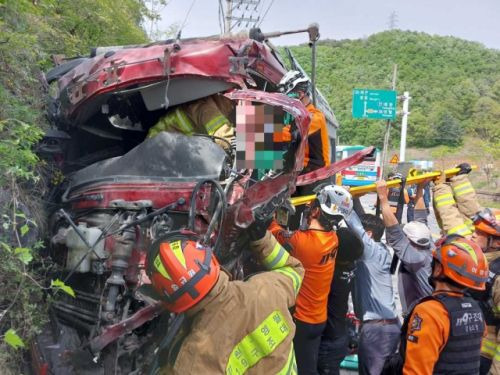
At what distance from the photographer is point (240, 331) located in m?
1.93

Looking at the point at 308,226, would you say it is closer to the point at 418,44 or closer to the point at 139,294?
the point at 139,294

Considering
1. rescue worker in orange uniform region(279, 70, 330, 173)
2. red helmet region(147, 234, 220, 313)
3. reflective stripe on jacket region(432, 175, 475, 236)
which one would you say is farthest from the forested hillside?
red helmet region(147, 234, 220, 313)

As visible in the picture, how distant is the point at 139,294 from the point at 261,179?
951 millimetres

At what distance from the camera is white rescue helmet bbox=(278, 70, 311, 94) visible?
3.38 m

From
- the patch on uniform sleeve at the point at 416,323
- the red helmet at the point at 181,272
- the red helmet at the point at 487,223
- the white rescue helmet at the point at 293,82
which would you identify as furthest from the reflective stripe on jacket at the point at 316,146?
the red helmet at the point at 181,272

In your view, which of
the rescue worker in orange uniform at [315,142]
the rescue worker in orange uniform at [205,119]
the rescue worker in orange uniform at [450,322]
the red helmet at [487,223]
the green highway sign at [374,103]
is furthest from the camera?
the green highway sign at [374,103]

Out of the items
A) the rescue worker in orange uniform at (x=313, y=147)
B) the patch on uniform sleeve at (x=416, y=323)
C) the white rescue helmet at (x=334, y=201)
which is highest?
the rescue worker in orange uniform at (x=313, y=147)

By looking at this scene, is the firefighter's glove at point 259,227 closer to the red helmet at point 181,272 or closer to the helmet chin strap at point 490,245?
the red helmet at point 181,272

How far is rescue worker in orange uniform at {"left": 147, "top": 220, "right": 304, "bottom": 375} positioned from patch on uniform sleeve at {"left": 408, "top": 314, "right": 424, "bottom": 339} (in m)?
0.84

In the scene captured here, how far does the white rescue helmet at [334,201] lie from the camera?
3.42m

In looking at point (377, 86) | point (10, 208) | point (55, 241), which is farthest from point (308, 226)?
point (377, 86)

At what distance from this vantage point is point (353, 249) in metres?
3.79

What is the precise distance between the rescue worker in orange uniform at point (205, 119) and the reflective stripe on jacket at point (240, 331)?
1028mm

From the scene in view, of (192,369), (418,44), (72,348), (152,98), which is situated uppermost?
(418,44)
